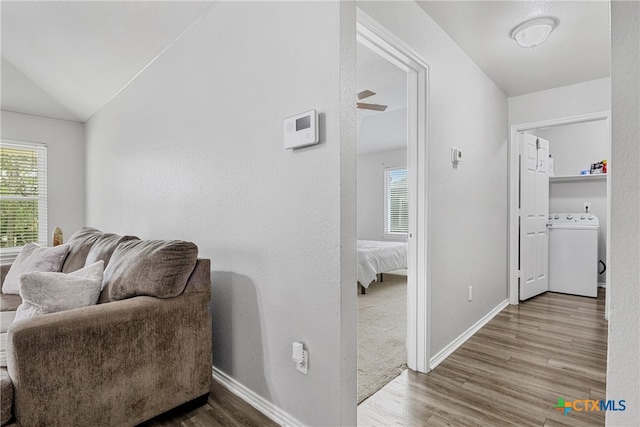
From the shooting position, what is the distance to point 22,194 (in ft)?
14.4

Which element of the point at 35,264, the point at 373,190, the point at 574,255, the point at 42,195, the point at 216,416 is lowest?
the point at 216,416

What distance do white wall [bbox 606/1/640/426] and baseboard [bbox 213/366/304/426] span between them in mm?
1298

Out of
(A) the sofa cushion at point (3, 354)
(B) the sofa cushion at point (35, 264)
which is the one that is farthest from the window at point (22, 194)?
(A) the sofa cushion at point (3, 354)

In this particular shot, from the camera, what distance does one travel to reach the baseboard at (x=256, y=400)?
168 cm

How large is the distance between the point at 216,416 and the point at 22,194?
4521 mm

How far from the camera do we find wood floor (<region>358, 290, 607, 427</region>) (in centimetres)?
174

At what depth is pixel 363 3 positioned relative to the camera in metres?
1.74

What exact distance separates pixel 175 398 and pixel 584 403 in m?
2.27

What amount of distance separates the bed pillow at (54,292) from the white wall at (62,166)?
11.6ft

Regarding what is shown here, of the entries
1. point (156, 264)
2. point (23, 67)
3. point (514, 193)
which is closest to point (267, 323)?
point (156, 264)

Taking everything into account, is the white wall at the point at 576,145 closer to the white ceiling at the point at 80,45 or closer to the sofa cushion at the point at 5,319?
the white ceiling at the point at 80,45

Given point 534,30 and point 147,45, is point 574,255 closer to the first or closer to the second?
point 534,30

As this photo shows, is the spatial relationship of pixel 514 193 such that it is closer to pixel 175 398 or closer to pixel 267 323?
pixel 267 323

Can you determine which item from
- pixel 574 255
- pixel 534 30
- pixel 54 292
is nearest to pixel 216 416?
pixel 54 292
